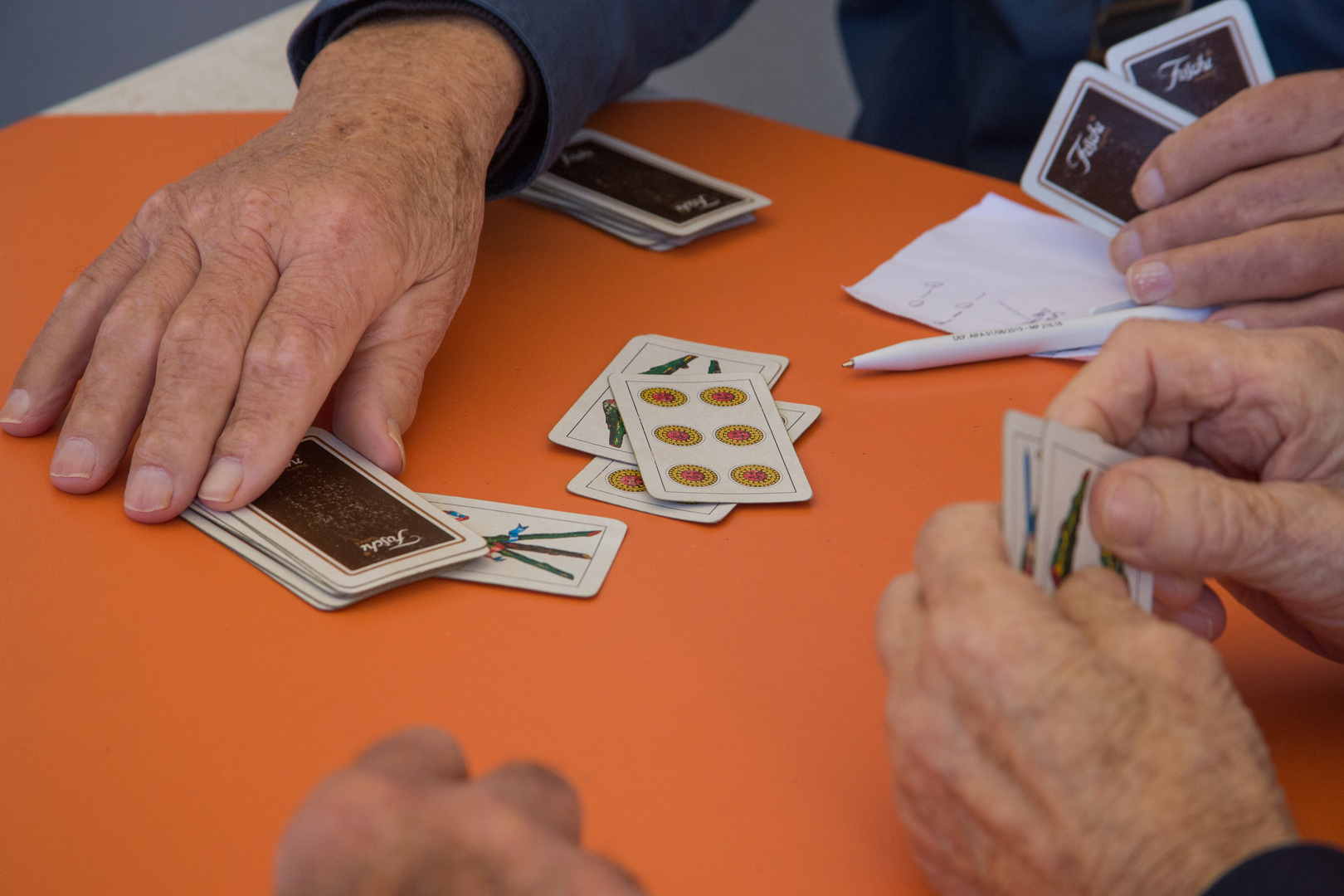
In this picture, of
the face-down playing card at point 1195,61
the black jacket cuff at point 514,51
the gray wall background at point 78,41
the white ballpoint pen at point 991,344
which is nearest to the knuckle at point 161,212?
the black jacket cuff at point 514,51

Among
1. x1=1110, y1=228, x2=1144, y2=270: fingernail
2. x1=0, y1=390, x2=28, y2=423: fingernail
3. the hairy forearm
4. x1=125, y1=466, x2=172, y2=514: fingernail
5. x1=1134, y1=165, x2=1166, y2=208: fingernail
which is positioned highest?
the hairy forearm

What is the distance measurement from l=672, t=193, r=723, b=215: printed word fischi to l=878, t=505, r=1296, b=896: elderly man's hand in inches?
31.4

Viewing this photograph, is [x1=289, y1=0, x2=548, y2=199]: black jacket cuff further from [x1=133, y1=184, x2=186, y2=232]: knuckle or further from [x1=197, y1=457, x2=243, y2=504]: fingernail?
[x1=197, y1=457, x2=243, y2=504]: fingernail

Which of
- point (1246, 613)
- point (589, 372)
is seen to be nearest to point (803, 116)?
point (589, 372)

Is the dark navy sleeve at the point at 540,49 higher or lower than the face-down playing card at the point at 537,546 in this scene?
higher

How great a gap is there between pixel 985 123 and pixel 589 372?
1.03 metres

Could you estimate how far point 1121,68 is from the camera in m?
1.31

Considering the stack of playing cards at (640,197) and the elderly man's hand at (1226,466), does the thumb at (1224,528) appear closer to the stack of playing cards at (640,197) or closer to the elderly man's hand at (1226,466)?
the elderly man's hand at (1226,466)

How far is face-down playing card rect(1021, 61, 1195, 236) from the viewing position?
4.17ft

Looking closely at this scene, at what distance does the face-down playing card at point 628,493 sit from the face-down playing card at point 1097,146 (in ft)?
2.31

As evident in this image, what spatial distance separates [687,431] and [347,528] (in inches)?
12.5

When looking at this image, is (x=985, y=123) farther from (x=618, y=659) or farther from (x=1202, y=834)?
(x=1202, y=834)

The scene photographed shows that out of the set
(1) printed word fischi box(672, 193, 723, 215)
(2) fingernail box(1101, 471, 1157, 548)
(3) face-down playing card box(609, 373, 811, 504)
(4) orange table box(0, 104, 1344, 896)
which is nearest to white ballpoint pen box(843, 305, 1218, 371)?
(4) orange table box(0, 104, 1344, 896)

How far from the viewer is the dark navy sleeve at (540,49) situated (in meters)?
1.25
